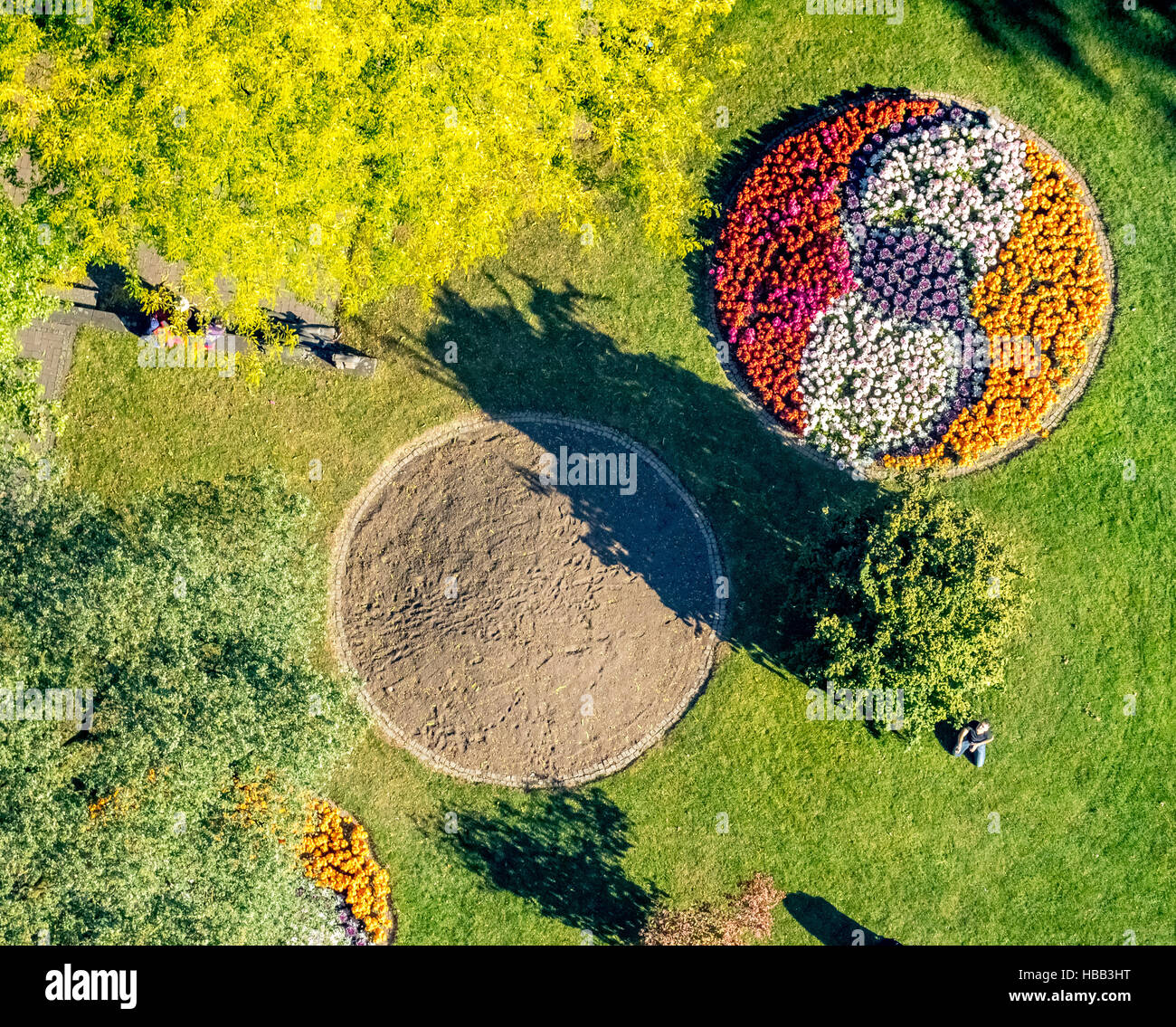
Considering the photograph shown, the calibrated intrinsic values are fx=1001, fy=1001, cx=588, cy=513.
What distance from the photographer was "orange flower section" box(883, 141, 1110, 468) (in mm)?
25156

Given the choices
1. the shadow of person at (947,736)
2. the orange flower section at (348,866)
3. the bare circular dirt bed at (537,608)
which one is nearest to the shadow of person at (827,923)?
the shadow of person at (947,736)

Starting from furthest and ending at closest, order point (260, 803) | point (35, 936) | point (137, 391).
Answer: point (137, 391), point (260, 803), point (35, 936)

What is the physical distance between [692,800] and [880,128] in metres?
17.9

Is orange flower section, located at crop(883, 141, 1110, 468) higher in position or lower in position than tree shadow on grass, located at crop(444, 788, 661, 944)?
higher

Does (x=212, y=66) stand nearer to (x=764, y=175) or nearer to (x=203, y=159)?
(x=203, y=159)

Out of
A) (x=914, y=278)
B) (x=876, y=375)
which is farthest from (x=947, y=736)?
(x=914, y=278)

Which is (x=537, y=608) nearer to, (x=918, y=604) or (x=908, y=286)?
(x=918, y=604)

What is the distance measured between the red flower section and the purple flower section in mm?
746

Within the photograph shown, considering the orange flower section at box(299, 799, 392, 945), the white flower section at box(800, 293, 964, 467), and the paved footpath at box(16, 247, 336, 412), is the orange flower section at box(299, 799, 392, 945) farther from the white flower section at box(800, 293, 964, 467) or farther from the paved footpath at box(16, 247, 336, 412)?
the white flower section at box(800, 293, 964, 467)

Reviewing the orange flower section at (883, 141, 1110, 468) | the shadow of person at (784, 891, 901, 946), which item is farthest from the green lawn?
the orange flower section at (883, 141, 1110, 468)

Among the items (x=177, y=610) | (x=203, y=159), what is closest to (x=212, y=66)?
(x=203, y=159)

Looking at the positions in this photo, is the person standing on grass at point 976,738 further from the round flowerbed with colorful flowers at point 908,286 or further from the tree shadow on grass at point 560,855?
the tree shadow on grass at point 560,855

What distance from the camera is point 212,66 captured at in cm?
1897
